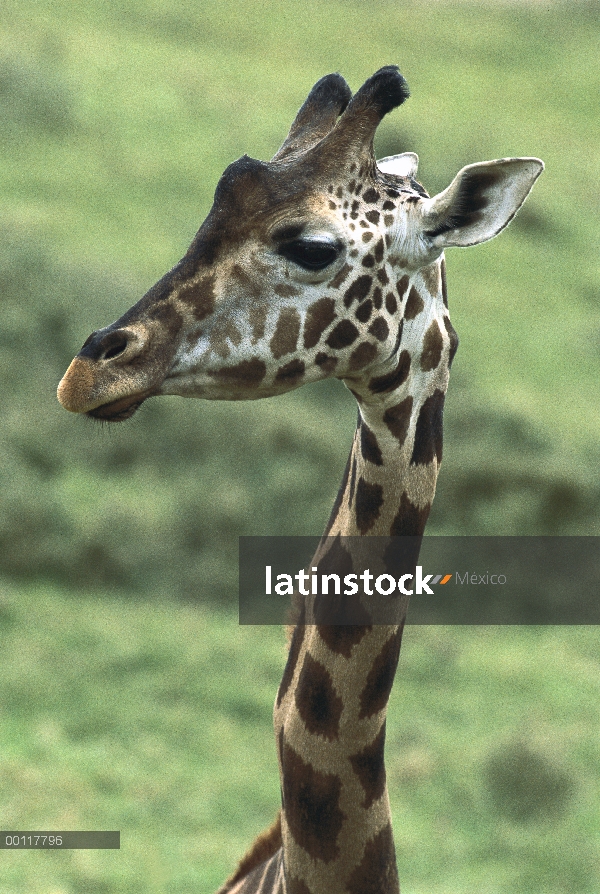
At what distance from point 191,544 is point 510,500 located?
106 inches

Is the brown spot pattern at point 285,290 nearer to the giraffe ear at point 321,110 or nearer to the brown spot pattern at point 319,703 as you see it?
the giraffe ear at point 321,110

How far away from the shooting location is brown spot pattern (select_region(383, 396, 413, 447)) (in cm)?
407

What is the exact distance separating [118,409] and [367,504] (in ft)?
2.82

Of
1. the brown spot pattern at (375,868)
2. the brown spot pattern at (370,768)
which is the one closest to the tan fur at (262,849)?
the brown spot pattern at (375,868)

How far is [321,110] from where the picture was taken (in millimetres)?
4195

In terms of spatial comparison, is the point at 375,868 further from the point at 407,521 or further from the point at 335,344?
the point at 335,344

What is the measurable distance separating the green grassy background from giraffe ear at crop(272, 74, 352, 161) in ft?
16.3

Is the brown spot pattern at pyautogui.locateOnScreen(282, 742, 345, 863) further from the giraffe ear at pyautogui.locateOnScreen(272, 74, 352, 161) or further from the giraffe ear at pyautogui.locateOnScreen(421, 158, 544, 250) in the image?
the giraffe ear at pyautogui.locateOnScreen(272, 74, 352, 161)

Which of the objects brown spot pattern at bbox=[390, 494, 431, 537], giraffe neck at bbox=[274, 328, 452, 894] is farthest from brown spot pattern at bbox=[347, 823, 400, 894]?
brown spot pattern at bbox=[390, 494, 431, 537]

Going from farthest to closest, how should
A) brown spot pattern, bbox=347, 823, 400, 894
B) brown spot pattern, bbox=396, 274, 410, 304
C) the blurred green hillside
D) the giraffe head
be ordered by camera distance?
the blurred green hillside < brown spot pattern, bbox=347, 823, 400, 894 < brown spot pattern, bbox=396, 274, 410, 304 < the giraffe head

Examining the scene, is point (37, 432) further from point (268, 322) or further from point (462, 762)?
point (268, 322)

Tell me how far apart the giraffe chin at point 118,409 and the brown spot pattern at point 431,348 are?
0.88 meters

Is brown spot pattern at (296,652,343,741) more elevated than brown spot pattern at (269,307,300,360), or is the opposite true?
brown spot pattern at (269,307,300,360)

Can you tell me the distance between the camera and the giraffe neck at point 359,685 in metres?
4.10
